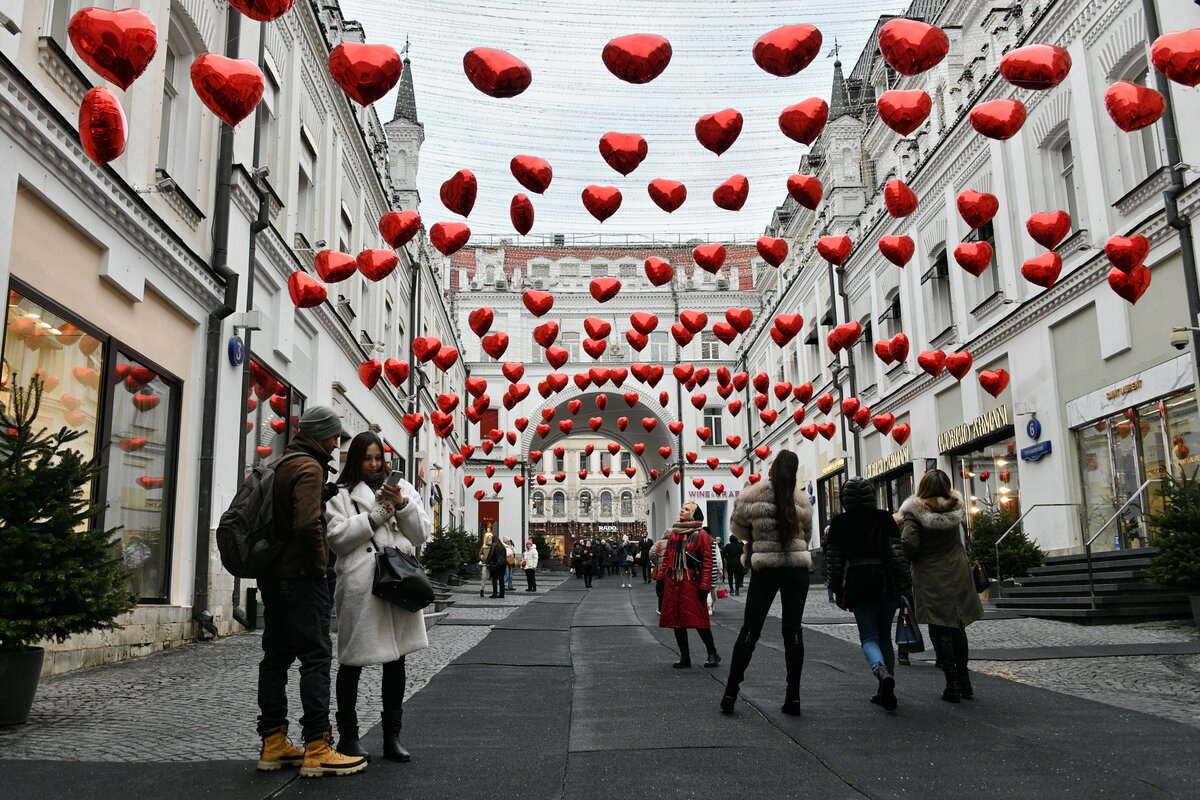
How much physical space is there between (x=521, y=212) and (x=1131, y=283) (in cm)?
786

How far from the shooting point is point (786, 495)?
21.0ft

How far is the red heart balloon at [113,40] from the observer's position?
6.62m

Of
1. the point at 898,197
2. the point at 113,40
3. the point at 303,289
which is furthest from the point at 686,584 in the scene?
the point at 898,197

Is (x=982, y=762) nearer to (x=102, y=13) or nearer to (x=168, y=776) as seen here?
(x=168, y=776)

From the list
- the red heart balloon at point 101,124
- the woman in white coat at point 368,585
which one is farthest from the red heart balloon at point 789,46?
the woman in white coat at point 368,585

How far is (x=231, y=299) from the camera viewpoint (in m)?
12.9

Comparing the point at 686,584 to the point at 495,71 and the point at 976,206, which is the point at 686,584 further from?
the point at 976,206

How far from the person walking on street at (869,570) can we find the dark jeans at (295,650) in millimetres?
3570

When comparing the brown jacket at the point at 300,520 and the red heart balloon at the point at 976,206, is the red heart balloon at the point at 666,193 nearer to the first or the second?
the red heart balloon at the point at 976,206

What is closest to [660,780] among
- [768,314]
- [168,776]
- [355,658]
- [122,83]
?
[355,658]

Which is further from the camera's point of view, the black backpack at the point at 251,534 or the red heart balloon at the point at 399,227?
the red heart balloon at the point at 399,227

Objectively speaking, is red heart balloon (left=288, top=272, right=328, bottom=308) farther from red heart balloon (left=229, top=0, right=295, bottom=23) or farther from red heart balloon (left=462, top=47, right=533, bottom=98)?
red heart balloon (left=229, top=0, right=295, bottom=23)

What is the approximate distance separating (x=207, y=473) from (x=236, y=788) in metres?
8.34

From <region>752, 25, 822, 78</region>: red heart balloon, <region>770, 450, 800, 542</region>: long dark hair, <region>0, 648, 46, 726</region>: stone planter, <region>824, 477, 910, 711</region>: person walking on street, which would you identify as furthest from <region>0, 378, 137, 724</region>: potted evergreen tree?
<region>752, 25, 822, 78</region>: red heart balloon
